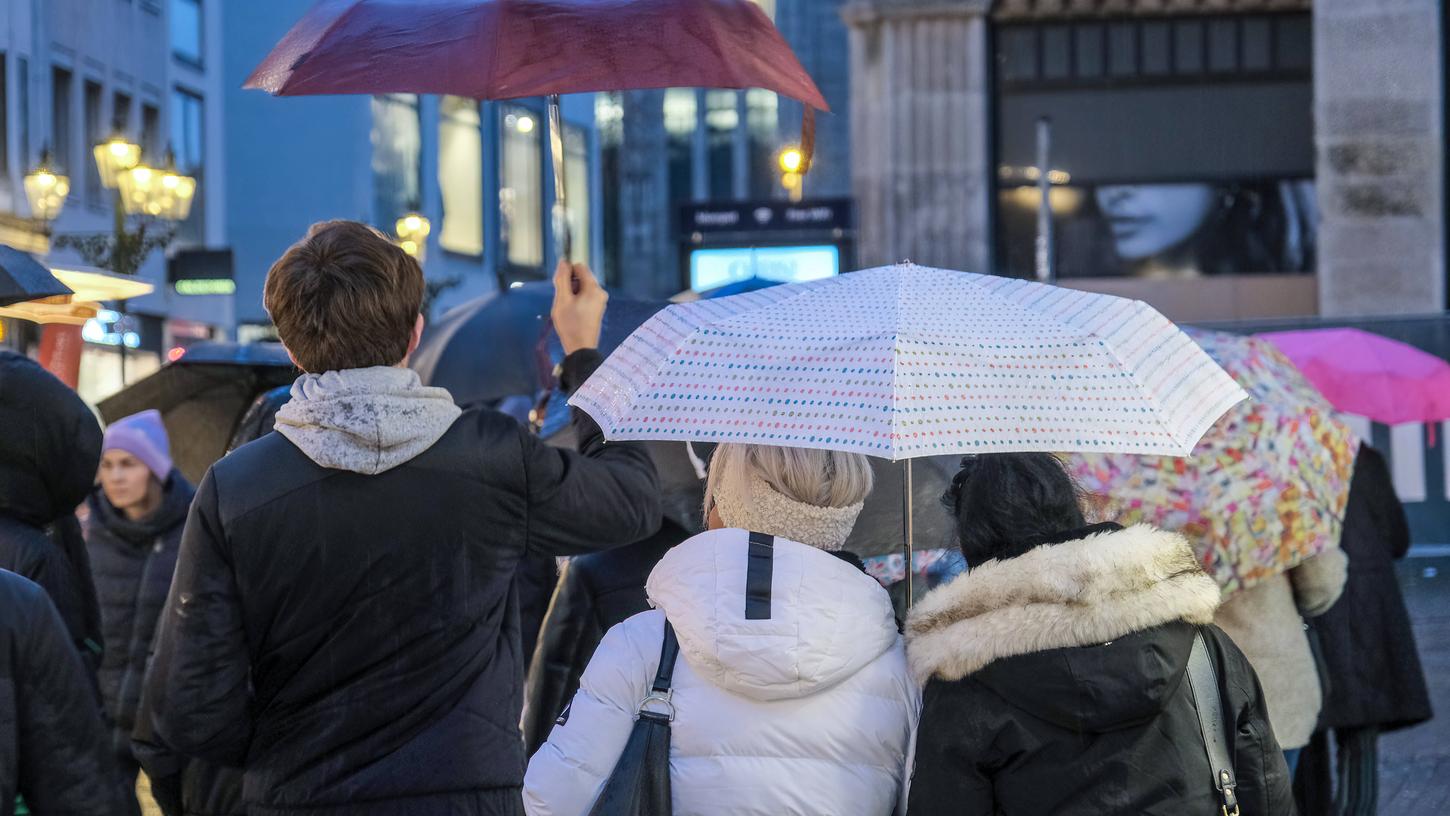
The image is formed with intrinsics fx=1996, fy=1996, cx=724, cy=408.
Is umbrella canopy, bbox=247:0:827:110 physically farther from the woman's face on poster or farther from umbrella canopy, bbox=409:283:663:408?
the woman's face on poster

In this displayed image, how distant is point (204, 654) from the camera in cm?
358

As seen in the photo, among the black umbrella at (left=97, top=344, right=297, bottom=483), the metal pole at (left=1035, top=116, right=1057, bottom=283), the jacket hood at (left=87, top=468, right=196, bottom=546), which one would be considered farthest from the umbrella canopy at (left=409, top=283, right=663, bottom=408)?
the metal pole at (left=1035, top=116, right=1057, bottom=283)

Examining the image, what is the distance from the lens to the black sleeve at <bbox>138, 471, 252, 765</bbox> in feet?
→ 11.8

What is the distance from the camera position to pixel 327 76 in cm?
487

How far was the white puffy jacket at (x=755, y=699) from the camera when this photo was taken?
11.6 feet

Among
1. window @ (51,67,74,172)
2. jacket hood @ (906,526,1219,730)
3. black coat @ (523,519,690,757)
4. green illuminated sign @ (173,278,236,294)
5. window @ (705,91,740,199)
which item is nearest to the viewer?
jacket hood @ (906,526,1219,730)

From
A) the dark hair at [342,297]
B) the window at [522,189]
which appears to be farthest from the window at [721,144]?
the dark hair at [342,297]

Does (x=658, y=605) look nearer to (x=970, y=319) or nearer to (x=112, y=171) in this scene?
(x=970, y=319)

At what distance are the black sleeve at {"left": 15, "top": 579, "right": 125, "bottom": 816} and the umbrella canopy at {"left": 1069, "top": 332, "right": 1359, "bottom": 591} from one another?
350 centimetres

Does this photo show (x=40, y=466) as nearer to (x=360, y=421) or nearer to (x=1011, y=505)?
(x=360, y=421)

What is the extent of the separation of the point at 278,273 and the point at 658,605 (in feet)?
3.01

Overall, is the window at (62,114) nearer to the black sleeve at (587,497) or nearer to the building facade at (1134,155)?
the building facade at (1134,155)

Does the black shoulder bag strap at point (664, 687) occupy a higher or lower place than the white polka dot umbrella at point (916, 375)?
lower

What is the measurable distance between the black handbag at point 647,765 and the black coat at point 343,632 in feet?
0.78
